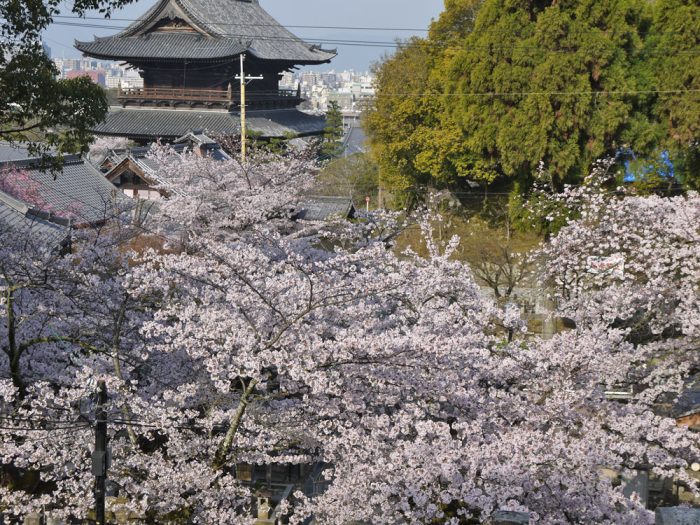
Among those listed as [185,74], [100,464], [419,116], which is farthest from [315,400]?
[185,74]

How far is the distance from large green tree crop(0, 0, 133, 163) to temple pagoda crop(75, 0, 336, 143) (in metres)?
24.6

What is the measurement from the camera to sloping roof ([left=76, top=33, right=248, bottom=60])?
117ft

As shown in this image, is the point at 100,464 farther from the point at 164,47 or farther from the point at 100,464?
the point at 164,47

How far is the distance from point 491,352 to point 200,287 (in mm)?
3397

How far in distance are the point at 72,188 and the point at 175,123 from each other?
1389 cm

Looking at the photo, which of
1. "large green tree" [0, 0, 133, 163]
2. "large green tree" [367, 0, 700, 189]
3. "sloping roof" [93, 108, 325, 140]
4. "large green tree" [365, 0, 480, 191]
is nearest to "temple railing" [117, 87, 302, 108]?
"sloping roof" [93, 108, 325, 140]

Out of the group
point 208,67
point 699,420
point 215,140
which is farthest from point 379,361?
point 208,67

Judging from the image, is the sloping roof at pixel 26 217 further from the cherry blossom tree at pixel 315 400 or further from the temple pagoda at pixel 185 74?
the temple pagoda at pixel 185 74

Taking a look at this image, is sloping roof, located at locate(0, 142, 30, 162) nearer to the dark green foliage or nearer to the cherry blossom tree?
the dark green foliage

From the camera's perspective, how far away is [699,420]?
12500 mm

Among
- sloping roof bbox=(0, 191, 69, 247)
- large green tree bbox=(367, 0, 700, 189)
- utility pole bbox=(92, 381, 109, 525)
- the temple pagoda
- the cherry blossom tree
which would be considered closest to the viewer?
utility pole bbox=(92, 381, 109, 525)

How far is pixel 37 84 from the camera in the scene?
9.79 metres

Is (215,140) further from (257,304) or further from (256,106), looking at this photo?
(257,304)

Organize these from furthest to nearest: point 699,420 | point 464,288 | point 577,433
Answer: point 699,420, point 464,288, point 577,433
